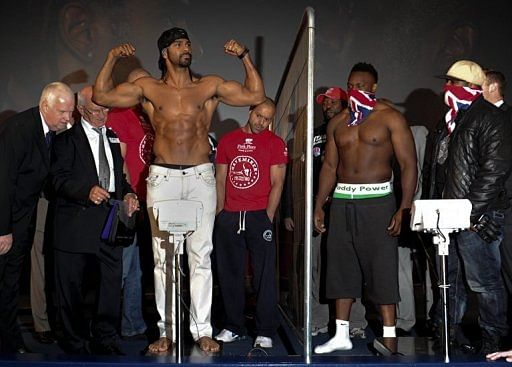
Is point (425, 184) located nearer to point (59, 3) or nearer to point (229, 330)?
point (229, 330)

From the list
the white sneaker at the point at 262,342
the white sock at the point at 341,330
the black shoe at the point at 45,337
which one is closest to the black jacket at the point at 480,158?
the white sock at the point at 341,330

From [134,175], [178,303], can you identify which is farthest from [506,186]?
[134,175]

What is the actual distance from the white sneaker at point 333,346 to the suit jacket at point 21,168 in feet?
6.04

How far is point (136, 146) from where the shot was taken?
5.18 m

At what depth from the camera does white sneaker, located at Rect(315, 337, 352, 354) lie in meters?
4.37

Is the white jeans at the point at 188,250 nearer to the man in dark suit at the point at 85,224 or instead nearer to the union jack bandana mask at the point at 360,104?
the man in dark suit at the point at 85,224

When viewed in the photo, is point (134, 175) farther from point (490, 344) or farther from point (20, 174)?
point (490, 344)

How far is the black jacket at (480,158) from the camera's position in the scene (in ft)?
14.1

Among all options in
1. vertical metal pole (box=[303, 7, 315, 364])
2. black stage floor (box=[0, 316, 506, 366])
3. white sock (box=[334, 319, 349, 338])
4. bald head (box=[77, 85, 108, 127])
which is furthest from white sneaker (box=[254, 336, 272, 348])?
bald head (box=[77, 85, 108, 127])

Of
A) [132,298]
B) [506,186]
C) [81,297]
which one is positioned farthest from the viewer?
[132,298]

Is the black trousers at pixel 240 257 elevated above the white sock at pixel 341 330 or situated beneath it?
elevated above

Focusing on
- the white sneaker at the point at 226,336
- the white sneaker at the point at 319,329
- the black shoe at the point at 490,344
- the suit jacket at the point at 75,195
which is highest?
the suit jacket at the point at 75,195

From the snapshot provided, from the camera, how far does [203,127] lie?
4598mm

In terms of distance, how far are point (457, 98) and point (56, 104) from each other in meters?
2.33
